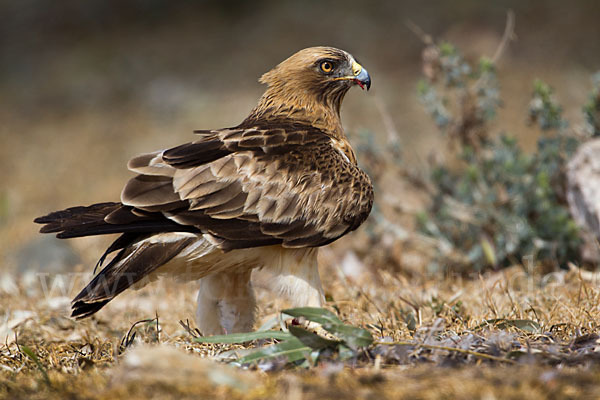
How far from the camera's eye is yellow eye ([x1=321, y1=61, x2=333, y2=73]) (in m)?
4.23

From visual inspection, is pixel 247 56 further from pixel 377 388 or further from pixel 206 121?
pixel 377 388

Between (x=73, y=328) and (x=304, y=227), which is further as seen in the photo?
(x=73, y=328)

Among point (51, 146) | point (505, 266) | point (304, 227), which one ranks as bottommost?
point (505, 266)

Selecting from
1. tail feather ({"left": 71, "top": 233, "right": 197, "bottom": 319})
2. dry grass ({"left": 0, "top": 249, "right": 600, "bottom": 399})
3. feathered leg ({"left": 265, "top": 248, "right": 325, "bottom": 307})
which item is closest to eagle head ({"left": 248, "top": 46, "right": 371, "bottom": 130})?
feathered leg ({"left": 265, "top": 248, "right": 325, "bottom": 307})

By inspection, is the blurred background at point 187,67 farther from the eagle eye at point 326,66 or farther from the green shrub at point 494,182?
the eagle eye at point 326,66

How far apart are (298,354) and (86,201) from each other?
6.33 meters

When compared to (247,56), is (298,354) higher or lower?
lower

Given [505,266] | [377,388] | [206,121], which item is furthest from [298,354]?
[206,121]

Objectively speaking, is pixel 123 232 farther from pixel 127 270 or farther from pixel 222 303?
pixel 222 303

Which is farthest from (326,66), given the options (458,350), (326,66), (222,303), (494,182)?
(458,350)

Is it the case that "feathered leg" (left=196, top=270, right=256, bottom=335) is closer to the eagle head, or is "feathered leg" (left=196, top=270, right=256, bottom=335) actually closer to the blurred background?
the eagle head

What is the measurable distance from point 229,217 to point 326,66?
1.36m

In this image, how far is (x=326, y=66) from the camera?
425 cm

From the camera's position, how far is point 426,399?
6.50 feet
